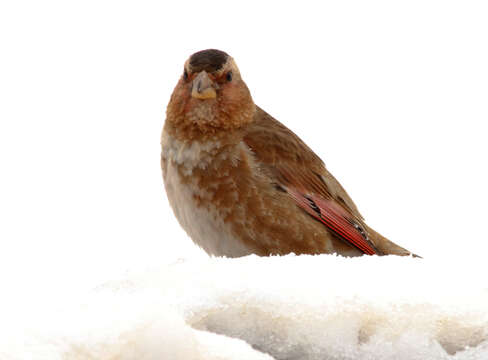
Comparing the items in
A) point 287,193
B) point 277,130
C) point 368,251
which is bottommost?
point 368,251

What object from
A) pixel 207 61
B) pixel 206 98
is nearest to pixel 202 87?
pixel 206 98

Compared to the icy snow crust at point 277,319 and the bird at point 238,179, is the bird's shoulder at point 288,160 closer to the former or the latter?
the bird at point 238,179

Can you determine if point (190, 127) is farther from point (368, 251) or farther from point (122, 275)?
point (122, 275)

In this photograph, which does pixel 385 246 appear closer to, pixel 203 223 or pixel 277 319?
pixel 203 223

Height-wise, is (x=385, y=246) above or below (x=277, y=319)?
below

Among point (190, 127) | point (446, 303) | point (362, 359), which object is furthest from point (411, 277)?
point (190, 127)

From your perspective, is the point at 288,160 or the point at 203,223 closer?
the point at 203,223

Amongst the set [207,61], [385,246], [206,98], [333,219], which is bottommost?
[385,246]
